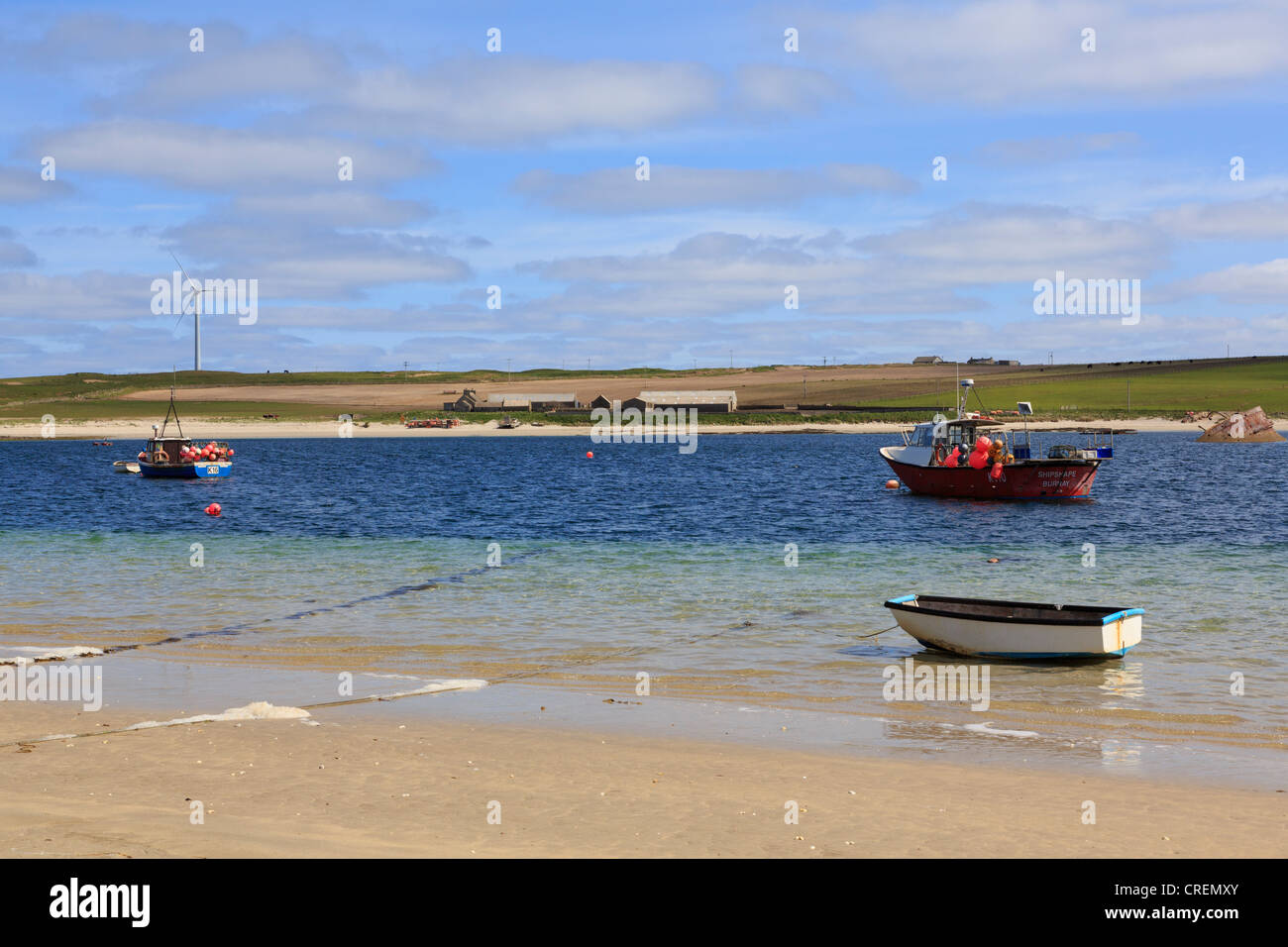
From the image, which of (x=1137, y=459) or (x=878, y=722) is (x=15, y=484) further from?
(x=1137, y=459)

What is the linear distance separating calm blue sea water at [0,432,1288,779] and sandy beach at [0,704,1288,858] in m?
2.58

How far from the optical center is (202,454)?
86.8m

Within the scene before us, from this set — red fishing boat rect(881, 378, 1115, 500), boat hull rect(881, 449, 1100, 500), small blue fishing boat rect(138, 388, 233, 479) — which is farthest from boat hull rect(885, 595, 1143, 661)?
small blue fishing boat rect(138, 388, 233, 479)

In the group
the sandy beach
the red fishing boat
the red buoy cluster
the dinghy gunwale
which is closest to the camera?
the sandy beach

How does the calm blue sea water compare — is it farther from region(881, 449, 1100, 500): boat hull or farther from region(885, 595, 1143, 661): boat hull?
region(881, 449, 1100, 500): boat hull

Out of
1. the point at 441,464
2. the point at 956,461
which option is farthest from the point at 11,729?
the point at 441,464

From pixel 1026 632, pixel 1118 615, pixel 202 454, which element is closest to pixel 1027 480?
pixel 1118 615

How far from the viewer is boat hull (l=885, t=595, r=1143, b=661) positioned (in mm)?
20734

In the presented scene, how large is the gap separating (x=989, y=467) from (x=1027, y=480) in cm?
228

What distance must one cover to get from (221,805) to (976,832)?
7.73m

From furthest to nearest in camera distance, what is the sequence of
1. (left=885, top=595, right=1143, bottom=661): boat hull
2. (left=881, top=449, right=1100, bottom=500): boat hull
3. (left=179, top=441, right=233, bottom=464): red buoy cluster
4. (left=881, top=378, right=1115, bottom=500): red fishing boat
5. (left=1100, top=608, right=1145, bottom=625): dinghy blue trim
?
(left=179, top=441, right=233, bottom=464): red buoy cluster < (left=881, top=378, right=1115, bottom=500): red fishing boat < (left=881, top=449, right=1100, bottom=500): boat hull < (left=885, top=595, right=1143, bottom=661): boat hull < (left=1100, top=608, right=1145, bottom=625): dinghy blue trim

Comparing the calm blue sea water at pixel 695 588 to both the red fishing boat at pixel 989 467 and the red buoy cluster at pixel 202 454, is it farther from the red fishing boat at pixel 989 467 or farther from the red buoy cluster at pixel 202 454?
the red buoy cluster at pixel 202 454

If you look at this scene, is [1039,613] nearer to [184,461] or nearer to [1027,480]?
[1027,480]

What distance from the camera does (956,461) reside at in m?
66.6
